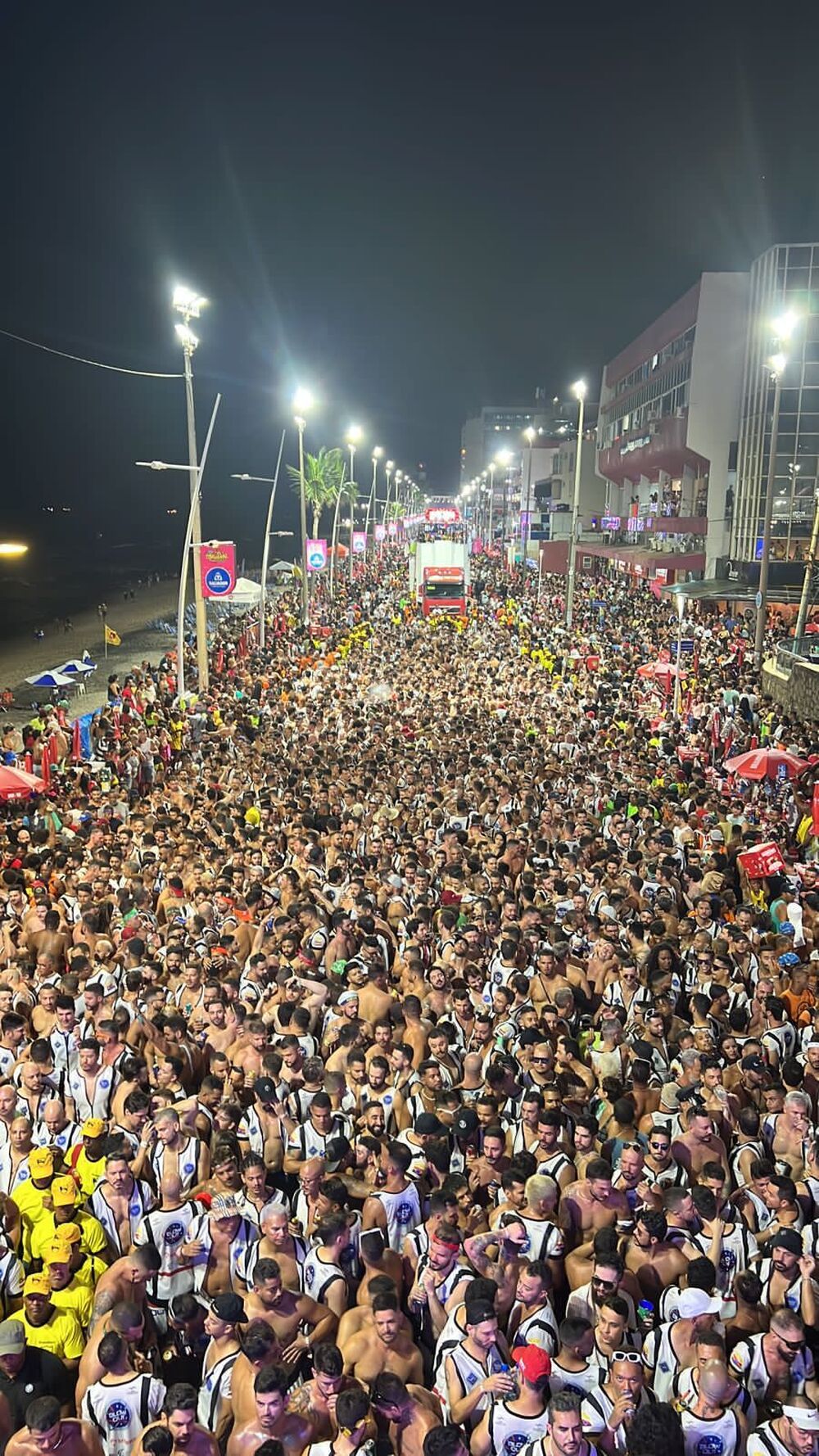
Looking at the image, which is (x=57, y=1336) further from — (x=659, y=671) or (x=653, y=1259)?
(x=659, y=671)

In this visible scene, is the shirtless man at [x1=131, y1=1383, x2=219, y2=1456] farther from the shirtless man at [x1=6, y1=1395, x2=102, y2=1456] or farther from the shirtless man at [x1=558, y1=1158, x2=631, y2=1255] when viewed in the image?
the shirtless man at [x1=558, y1=1158, x2=631, y2=1255]

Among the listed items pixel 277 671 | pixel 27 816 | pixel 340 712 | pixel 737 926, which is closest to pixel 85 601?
pixel 277 671

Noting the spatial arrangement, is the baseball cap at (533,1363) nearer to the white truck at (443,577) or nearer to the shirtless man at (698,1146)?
the shirtless man at (698,1146)

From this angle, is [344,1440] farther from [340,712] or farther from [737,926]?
[340,712]

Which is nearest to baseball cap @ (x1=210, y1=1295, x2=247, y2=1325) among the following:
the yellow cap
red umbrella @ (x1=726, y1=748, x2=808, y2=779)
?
the yellow cap

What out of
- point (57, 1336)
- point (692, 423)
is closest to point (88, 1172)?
point (57, 1336)

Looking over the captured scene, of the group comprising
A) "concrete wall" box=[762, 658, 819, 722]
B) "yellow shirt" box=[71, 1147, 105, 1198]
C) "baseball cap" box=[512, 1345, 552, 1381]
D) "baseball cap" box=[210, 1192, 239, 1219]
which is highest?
"concrete wall" box=[762, 658, 819, 722]
